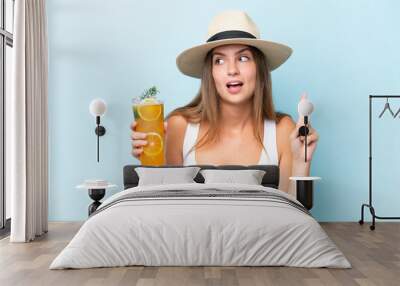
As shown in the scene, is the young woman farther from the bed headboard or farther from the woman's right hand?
the bed headboard

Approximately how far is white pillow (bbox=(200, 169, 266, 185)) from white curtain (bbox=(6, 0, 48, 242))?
1.58m

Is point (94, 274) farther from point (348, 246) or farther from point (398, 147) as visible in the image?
point (398, 147)


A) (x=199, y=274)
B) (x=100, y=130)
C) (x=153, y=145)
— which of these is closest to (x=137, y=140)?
(x=153, y=145)

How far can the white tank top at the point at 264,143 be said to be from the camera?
6.23 metres

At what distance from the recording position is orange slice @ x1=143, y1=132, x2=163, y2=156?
20.2 feet

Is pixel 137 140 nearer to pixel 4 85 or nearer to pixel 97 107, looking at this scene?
pixel 97 107

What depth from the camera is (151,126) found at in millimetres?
6117

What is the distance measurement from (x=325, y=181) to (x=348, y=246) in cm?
164

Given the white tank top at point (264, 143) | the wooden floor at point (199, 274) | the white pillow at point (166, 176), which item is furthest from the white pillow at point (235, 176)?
the wooden floor at point (199, 274)

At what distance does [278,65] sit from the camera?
6.30 meters

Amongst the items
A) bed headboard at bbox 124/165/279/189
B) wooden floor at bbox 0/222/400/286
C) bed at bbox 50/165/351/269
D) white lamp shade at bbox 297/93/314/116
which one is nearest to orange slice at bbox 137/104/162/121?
bed headboard at bbox 124/165/279/189

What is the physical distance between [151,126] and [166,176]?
772mm

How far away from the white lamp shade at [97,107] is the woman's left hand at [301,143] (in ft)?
6.47

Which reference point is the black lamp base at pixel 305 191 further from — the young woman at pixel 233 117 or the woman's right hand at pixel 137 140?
the woman's right hand at pixel 137 140
